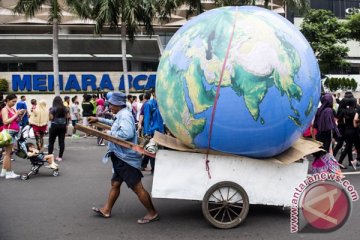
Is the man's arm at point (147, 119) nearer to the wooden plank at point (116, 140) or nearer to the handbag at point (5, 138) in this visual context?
the handbag at point (5, 138)

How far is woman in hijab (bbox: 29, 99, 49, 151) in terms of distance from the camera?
36.9ft

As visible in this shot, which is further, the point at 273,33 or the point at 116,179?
the point at 116,179

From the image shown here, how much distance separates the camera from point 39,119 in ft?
37.4

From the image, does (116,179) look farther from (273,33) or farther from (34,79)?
(34,79)

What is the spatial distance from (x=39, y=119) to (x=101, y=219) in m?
6.20

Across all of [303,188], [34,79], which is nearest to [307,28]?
[34,79]

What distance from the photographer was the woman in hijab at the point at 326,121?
29.1 feet

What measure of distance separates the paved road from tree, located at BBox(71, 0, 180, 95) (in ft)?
50.6

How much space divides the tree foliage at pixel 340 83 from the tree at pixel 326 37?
1.07 m

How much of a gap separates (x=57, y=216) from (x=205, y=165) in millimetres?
2154

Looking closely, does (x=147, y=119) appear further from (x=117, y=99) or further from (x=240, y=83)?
(x=240, y=83)

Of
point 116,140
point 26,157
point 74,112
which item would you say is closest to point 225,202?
point 116,140

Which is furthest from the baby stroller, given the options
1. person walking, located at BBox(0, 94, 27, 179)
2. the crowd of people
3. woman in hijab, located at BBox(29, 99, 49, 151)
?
the crowd of people

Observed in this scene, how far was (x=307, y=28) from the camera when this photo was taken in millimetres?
37094
